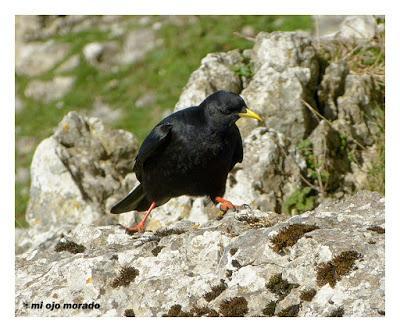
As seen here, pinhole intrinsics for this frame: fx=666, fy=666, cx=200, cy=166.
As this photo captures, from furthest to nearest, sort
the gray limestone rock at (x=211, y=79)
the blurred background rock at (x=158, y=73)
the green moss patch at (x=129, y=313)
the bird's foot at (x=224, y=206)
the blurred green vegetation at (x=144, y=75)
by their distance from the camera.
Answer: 1. the gray limestone rock at (x=211, y=79)
2. the blurred green vegetation at (x=144, y=75)
3. the blurred background rock at (x=158, y=73)
4. the bird's foot at (x=224, y=206)
5. the green moss patch at (x=129, y=313)

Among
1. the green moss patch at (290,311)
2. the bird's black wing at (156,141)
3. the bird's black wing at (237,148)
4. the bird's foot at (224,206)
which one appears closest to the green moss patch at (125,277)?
the bird's foot at (224,206)

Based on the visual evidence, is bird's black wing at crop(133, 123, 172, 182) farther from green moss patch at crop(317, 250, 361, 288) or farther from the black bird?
green moss patch at crop(317, 250, 361, 288)

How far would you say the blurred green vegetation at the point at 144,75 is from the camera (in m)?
10.4

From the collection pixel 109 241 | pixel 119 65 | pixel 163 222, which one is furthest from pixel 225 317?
pixel 119 65

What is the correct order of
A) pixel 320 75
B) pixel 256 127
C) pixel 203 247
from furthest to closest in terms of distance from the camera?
1. pixel 320 75
2. pixel 256 127
3. pixel 203 247

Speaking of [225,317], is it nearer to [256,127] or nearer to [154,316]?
[154,316]

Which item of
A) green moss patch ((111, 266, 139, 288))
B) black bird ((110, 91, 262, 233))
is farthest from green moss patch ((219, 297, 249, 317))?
black bird ((110, 91, 262, 233))

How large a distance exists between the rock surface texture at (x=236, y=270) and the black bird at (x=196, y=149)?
703mm

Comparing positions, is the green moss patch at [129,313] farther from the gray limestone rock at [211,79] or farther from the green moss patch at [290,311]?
the gray limestone rock at [211,79]

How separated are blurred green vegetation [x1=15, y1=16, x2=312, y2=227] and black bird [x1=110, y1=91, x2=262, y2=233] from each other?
2602mm

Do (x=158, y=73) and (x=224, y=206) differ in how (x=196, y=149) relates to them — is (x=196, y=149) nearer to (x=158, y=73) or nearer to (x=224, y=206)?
(x=224, y=206)
